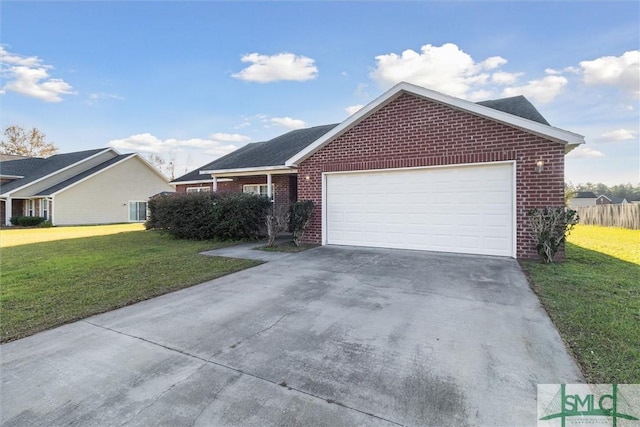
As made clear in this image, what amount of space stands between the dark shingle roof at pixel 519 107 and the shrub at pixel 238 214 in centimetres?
849

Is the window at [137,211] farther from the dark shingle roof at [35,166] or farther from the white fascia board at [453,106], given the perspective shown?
the white fascia board at [453,106]

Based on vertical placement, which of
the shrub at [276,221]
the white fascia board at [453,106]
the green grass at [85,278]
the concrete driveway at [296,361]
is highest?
the white fascia board at [453,106]

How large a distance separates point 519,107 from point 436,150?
3.84m

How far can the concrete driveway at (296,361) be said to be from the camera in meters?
2.32

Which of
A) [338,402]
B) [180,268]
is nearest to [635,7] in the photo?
[338,402]

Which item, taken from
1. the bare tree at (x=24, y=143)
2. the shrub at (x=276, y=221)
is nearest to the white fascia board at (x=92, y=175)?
the shrub at (x=276, y=221)

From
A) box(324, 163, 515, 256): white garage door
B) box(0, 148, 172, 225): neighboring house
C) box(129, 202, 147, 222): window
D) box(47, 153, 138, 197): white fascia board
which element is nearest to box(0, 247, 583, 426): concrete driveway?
box(324, 163, 515, 256): white garage door

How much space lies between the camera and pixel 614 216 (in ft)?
67.4

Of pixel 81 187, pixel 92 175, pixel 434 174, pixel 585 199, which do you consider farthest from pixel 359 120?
pixel 585 199

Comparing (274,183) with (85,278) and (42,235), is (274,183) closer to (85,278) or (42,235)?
(85,278)

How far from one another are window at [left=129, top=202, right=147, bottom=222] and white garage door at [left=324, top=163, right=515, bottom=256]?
2548cm

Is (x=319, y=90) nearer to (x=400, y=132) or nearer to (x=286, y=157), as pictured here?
(x=286, y=157)

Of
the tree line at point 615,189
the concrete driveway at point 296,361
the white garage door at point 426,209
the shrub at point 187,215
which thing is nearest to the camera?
the concrete driveway at point 296,361

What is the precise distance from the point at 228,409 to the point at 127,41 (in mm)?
15489
